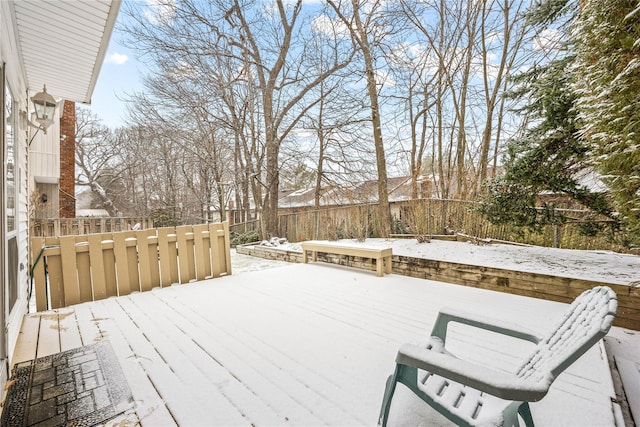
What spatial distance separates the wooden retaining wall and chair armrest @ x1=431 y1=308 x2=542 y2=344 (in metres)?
2.18

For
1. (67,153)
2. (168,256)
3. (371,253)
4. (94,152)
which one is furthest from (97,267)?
(94,152)

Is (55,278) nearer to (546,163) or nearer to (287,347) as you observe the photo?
(287,347)

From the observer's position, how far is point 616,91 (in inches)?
91.9

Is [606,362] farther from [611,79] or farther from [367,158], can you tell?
[367,158]

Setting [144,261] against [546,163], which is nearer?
[144,261]

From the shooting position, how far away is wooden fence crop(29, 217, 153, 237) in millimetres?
8341

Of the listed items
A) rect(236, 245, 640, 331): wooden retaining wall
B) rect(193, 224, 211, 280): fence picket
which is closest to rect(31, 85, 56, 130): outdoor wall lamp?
rect(193, 224, 211, 280): fence picket

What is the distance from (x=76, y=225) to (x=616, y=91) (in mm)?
12015

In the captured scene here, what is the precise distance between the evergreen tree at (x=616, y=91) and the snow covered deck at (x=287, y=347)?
1.36m

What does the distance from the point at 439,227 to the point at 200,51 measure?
7687 millimetres

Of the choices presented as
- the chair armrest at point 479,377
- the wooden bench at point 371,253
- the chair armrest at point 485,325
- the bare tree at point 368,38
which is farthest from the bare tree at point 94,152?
the chair armrest at point 479,377

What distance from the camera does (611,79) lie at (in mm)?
2445

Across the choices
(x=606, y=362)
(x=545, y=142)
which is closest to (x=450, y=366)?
(x=606, y=362)

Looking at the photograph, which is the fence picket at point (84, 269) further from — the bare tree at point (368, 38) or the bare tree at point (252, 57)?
the bare tree at point (368, 38)
